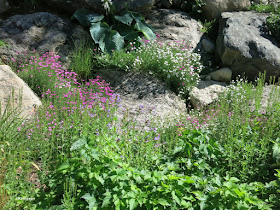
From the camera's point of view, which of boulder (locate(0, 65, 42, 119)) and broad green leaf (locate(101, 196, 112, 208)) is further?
boulder (locate(0, 65, 42, 119))

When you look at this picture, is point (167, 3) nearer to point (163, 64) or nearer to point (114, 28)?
point (114, 28)

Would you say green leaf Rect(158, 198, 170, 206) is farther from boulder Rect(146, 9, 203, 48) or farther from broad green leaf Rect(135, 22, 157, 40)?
boulder Rect(146, 9, 203, 48)

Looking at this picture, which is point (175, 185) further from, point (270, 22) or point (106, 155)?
point (270, 22)

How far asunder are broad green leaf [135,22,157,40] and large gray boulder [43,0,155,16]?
0.54 meters

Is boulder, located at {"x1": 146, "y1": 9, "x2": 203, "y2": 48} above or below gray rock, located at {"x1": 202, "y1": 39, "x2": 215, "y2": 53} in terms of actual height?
above

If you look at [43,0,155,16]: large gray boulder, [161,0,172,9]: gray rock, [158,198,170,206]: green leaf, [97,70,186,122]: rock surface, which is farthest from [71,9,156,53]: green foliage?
[158,198,170,206]: green leaf

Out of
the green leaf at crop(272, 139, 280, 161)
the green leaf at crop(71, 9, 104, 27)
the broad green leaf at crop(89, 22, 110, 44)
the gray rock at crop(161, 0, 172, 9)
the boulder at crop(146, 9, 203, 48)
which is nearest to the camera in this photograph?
the green leaf at crop(272, 139, 280, 161)

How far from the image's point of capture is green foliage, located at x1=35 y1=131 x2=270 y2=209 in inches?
101

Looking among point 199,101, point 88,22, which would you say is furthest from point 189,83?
point 88,22

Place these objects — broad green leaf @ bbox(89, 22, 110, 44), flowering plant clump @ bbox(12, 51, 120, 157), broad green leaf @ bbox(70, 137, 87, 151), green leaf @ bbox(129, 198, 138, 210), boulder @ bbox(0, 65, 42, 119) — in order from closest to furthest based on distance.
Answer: green leaf @ bbox(129, 198, 138, 210) → broad green leaf @ bbox(70, 137, 87, 151) → flowering plant clump @ bbox(12, 51, 120, 157) → boulder @ bbox(0, 65, 42, 119) → broad green leaf @ bbox(89, 22, 110, 44)

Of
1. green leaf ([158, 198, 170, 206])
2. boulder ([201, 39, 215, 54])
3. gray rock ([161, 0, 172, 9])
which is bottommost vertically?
boulder ([201, 39, 215, 54])

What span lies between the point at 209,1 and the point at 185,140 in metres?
6.19

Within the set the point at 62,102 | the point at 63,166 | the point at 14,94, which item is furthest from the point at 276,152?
the point at 14,94

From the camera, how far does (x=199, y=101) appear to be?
20.3ft
